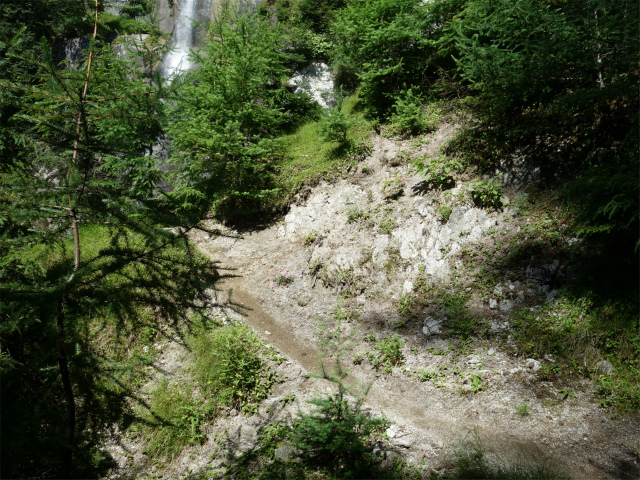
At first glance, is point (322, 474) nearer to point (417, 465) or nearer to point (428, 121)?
point (417, 465)

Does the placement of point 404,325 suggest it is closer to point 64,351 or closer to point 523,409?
point 523,409

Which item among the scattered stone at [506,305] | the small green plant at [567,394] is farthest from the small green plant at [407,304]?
the small green plant at [567,394]

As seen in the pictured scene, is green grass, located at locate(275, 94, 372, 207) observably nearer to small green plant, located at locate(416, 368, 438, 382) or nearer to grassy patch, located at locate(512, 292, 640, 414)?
small green plant, located at locate(416, 368, 438, 382)

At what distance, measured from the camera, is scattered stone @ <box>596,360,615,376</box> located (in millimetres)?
4742

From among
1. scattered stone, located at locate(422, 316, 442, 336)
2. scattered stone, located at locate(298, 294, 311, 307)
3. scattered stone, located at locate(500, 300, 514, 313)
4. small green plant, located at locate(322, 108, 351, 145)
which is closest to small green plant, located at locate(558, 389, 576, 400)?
scattered stone, located at locate(500, 300, 514, 313)

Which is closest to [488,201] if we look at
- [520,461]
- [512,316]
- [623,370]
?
[512,316]

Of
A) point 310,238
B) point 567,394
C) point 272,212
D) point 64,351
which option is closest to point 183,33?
point 272,212

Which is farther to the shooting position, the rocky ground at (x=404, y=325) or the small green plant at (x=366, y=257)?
the small green plant at (x=366, y=257)

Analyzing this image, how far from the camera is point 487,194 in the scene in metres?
7.03

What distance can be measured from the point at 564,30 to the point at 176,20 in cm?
1989

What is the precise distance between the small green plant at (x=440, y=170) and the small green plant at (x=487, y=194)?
662mm

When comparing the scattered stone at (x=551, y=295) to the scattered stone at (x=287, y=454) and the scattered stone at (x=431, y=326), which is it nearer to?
the scattered stone at (x=431, y=326)

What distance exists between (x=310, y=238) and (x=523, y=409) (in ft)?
20.6

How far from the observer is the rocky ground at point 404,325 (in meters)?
4.50
